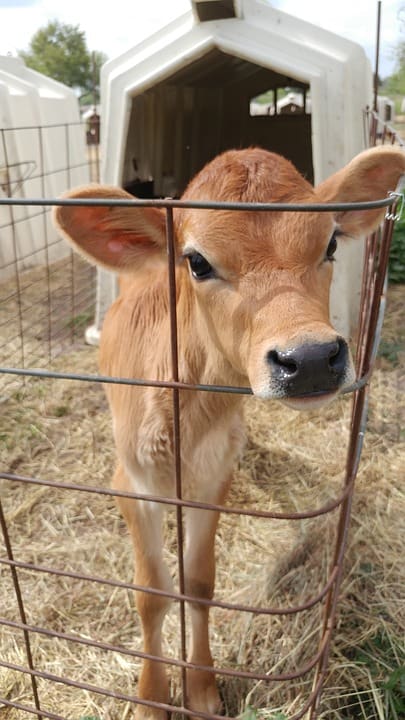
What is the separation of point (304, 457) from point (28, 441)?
2.03m

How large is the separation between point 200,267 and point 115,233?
0.36 meters

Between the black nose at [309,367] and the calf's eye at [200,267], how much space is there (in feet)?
1.70

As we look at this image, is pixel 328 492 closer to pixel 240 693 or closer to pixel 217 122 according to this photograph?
pixel 240 693

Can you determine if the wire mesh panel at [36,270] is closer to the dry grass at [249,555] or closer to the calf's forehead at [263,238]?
the dry grass at [249,555]

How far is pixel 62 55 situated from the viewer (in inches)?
2288

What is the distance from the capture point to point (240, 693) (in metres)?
2.70

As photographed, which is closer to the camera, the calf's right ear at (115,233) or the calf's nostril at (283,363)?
the calf's nostril at (283,363)

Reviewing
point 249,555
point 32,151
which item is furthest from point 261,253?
point 32,151

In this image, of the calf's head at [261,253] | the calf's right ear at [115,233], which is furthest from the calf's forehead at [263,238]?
the calf's right ear at [115,233]

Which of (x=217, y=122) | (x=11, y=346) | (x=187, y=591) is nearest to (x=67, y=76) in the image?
(x=217, y=122)

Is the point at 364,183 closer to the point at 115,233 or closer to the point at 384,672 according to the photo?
the point at 115,233

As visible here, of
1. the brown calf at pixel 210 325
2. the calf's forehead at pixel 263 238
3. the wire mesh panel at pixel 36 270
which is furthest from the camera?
the wire mesh panel at pixel 36 270

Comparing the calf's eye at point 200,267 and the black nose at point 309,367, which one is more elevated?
the calf's eye at point 200,267

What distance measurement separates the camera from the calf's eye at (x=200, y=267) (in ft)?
6.76
